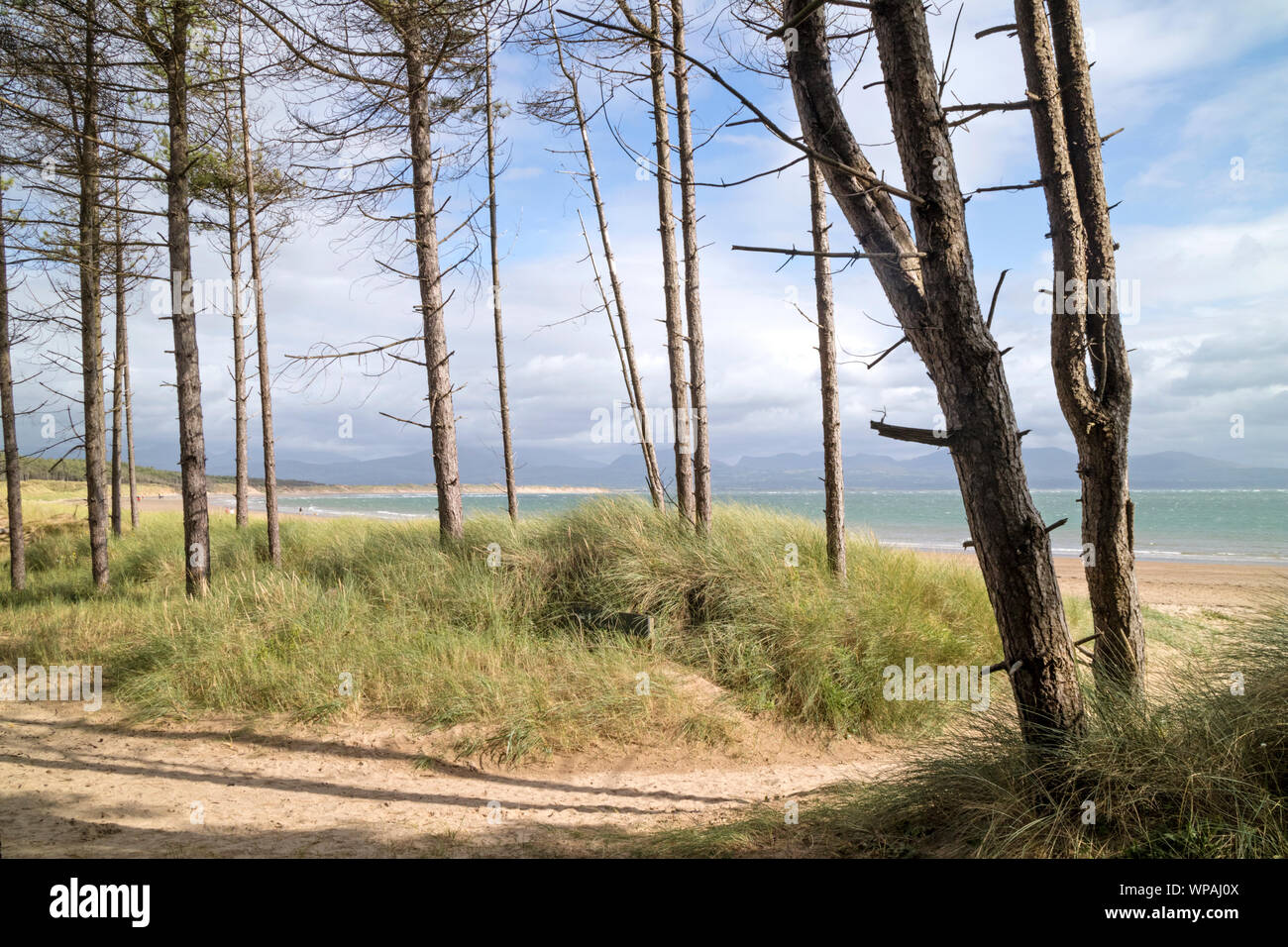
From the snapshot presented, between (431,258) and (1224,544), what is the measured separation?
33490mm

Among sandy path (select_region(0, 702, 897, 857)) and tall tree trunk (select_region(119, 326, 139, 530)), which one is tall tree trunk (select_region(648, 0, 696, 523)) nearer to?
sandy path (select_region(0, 702, 897, 857))

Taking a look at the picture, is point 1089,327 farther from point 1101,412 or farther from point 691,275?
point 691,275

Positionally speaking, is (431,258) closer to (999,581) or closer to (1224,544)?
(999,581)

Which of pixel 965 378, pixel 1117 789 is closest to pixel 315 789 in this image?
pixel 1117 789

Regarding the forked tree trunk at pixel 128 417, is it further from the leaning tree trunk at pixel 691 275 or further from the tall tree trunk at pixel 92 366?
the leaning tree trunk at pixel 691 275

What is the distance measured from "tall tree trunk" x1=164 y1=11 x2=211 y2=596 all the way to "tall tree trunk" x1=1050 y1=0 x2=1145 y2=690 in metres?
9.01

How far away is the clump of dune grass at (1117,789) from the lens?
9.68 ft

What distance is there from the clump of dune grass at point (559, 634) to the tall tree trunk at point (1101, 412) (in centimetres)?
201

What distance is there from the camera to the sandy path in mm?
4383

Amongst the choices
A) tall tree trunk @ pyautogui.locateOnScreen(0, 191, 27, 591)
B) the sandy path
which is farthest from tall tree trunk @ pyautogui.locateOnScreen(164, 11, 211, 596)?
tall tree trunk @ pyautogui.locateOnScreen(0, 191, 27, 591)

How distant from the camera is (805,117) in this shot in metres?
3.66

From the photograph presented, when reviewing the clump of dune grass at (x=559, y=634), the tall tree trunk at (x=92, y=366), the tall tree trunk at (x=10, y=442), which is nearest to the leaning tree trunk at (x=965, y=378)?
the clump of dune grass at (x=559, y=634)

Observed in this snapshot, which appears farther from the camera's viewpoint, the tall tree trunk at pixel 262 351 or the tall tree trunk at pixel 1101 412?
the tall tree trunk at pixel 262 351
